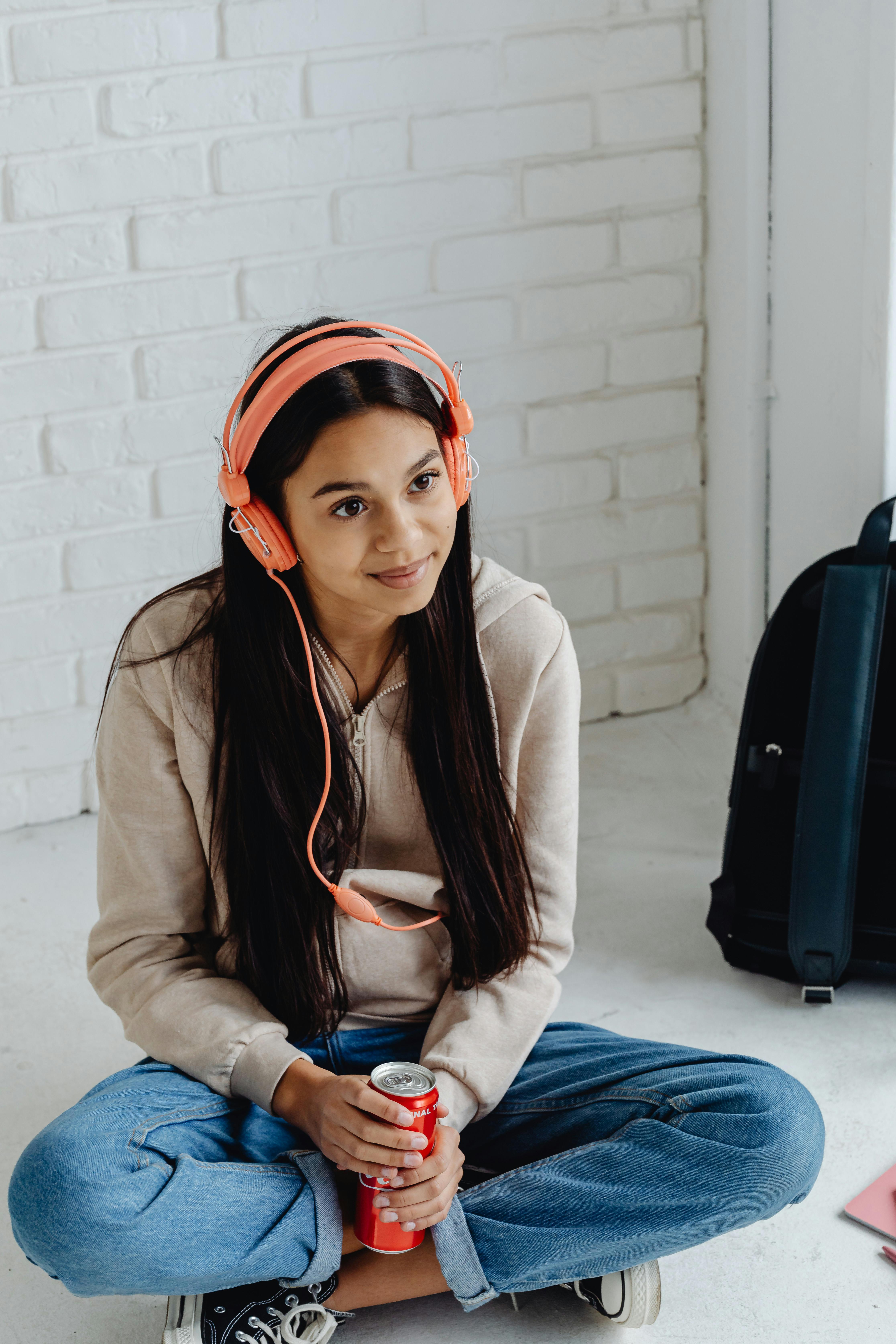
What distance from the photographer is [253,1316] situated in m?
1.16

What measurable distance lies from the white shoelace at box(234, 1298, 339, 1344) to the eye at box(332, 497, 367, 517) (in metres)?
0.68

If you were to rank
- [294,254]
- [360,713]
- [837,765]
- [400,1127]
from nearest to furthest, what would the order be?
[400,1127] < [360,713] < [837,765] < [294,254]

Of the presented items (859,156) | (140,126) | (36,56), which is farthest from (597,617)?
(36,56)

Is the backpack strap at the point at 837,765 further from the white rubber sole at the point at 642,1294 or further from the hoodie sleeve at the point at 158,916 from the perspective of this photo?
the hoodie sleeve at the point at 158,916

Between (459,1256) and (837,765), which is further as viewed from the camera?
(837,765)

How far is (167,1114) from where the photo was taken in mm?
1178

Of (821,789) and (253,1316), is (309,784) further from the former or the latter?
(821,789)

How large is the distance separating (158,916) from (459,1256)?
0.41 m

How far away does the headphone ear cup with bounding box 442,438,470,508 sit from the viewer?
1197mm

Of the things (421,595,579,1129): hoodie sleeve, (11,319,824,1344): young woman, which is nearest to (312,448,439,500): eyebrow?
(11,319,824,1344): young woman

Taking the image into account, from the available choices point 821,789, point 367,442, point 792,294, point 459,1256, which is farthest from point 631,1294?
point 792,294

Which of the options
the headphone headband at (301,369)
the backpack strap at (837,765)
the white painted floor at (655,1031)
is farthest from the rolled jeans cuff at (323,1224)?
the backpack strap at (837,765)

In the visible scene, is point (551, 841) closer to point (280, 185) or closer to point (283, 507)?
point (283, 507)

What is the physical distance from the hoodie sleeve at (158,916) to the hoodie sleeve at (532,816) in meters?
A: 0.16
